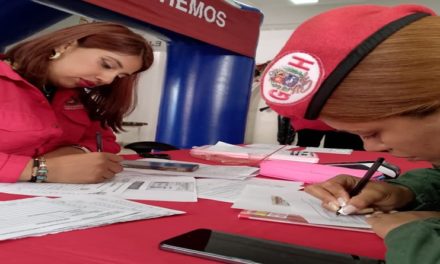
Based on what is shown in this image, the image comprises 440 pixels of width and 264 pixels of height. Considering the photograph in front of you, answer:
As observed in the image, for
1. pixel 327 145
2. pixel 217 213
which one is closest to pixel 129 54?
pixel 217 213

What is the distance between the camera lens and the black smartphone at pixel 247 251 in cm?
43

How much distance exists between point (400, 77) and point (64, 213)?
445mm

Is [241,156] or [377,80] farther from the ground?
[377,80]

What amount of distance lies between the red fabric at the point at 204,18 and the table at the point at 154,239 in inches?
39.9

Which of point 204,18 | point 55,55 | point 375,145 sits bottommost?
point 375,145

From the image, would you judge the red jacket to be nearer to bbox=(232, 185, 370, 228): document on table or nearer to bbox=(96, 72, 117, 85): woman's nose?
bbox=(96, 72, 117, 85): woman's nose

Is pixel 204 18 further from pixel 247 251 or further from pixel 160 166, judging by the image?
pixel 247 251

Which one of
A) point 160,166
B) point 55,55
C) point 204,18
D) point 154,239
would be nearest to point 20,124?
point 55,55

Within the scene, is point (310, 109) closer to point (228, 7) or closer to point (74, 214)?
point (74, 214)

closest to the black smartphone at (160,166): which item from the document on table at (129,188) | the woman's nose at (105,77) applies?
the document on table at (129,188)

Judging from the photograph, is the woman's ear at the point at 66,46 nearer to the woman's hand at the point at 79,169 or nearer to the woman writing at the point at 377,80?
the woman's hand at the point at 79,169

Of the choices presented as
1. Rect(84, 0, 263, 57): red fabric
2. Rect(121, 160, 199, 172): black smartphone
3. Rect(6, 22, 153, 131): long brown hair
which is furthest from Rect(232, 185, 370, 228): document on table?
Rect(84, 0, 263, 57): red fabric

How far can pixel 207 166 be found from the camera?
1124mm

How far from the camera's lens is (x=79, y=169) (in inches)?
31.7
